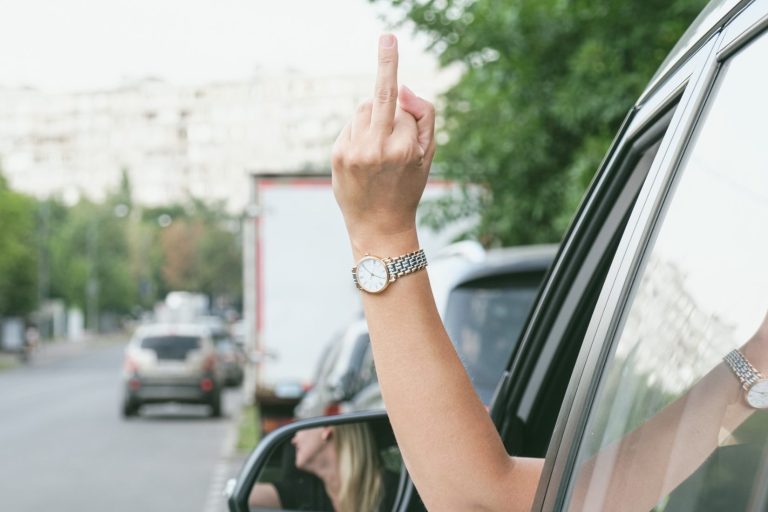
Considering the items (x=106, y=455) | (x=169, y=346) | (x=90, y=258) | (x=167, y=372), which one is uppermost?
(x=90, y=258)

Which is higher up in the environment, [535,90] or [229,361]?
[535,90]

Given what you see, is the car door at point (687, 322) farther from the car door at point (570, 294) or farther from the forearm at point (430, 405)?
the car door at point (570, 294)

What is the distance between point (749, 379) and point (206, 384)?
80.6ft

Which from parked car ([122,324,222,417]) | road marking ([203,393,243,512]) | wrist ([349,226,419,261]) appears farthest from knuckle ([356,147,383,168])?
parked car ([122,324,222,417])

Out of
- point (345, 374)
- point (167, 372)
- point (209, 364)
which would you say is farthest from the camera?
point (209, 364)

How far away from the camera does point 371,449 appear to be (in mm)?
2381

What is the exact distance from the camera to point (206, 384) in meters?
25.5

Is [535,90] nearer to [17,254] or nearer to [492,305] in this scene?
[492,305]

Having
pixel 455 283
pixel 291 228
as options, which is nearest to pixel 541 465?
pixel 455 283

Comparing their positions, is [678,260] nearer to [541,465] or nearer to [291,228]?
[541,465]

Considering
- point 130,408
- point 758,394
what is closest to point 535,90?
point 758,394

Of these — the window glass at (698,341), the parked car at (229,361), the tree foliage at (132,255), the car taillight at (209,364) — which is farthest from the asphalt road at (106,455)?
the tree foliage at (132,255)

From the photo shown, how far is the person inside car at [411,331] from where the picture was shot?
1545 mm

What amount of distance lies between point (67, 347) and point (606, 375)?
249 ft
